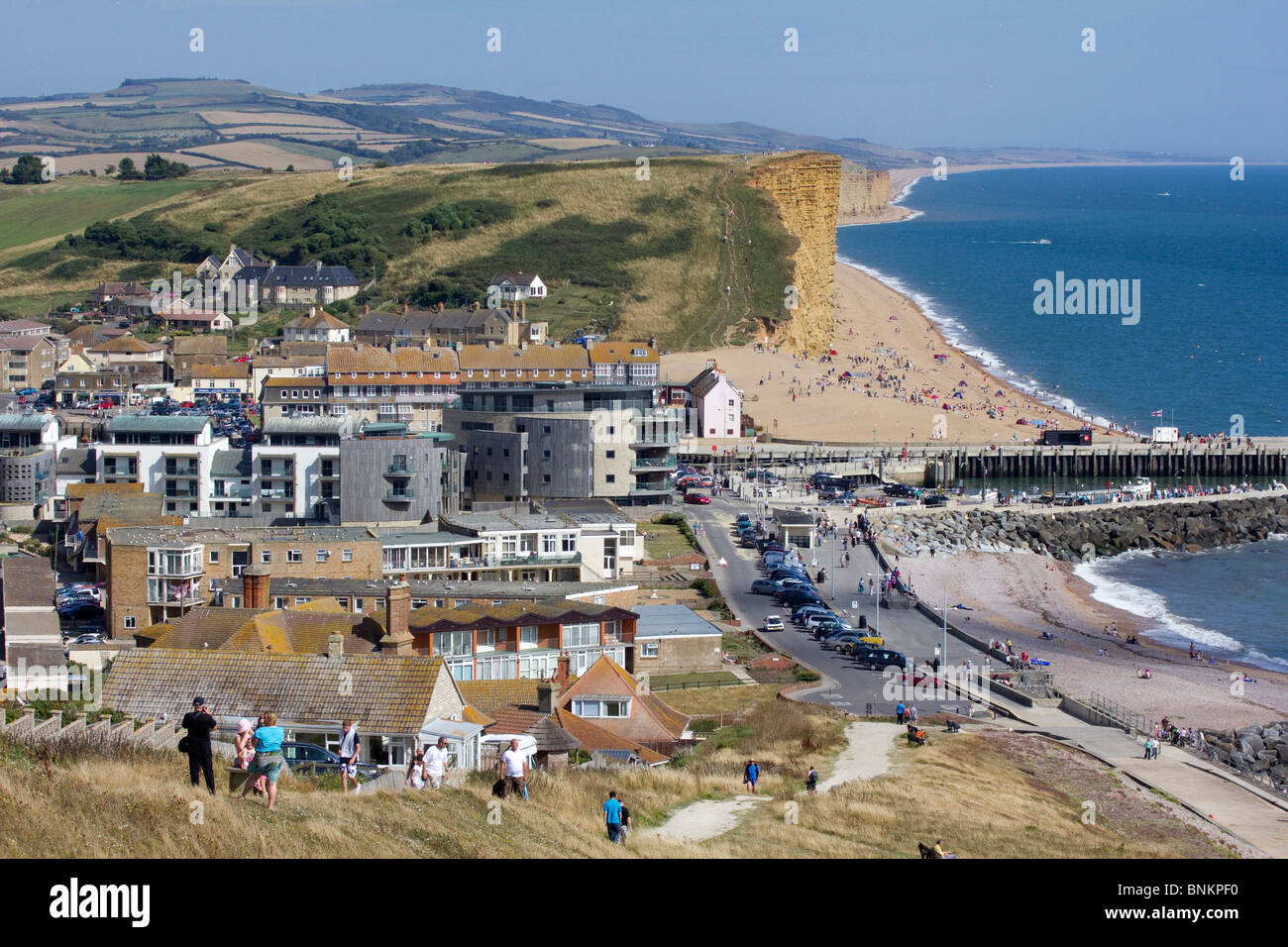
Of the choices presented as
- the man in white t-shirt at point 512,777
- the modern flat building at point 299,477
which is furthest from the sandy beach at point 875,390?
the man in white t-shirt at point 512,777

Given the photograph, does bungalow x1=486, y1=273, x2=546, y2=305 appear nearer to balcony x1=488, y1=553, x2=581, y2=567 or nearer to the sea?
the sea

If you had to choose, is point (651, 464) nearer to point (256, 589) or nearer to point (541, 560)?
point (541, 560)

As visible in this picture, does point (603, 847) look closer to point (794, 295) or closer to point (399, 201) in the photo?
point (794, 295)

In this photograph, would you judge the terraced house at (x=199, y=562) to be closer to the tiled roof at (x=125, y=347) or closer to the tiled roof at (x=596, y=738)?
the tiled roof at (x=596, y=738)

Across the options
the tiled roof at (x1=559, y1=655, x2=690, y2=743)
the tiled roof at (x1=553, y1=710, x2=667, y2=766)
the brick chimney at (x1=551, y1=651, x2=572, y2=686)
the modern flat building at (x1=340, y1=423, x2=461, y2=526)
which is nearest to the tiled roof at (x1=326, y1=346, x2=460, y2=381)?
the modern flat building at (x1=340, y1=423, x2=461, y2=526)
